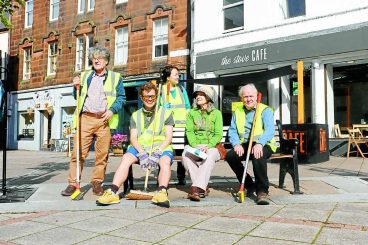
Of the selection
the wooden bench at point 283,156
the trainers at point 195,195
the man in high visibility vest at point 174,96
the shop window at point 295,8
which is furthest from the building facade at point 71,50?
the trainers at point 195,195

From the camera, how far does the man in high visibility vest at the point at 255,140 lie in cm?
435

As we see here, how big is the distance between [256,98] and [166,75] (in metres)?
1.48

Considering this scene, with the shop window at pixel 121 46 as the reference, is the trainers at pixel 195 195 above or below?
below

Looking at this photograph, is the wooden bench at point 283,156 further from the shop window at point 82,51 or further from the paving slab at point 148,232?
the shop window at point 82,51

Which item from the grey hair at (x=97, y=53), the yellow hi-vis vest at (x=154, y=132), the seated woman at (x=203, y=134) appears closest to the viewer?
the seated woman at (x=203, y=134)

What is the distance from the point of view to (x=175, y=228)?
126 inches

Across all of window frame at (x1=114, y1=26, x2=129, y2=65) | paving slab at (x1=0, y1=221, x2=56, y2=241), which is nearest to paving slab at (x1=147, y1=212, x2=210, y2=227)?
paving slab at (x1=0, y1=221, x2=56, y2=241)

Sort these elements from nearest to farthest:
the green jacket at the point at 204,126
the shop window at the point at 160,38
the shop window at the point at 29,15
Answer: the green jacket at the point at 204,126 < the shop window at the point at 160,38 < the shop window at the point at 29,15

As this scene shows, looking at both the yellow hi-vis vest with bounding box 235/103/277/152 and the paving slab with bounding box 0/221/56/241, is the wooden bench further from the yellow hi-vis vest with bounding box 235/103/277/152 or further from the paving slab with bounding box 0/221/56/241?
the paving slab with bounding box 0/221/56/241

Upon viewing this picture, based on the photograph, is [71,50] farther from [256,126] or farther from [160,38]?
[256,126]

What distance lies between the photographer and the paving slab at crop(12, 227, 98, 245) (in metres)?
2.85

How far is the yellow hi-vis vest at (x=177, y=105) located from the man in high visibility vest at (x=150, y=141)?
0.70m

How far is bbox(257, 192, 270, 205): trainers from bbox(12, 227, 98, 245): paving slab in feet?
6.41

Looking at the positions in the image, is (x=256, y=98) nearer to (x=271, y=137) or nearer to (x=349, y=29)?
(x=271, y=137)
